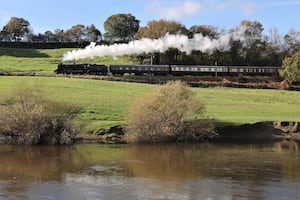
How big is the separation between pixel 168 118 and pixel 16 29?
342ft

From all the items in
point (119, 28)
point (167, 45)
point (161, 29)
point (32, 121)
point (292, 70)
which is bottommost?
point (32, 121)

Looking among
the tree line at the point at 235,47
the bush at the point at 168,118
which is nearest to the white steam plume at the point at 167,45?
the tree line at the point at 235,47

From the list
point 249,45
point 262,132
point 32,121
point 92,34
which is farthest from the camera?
point 92,34

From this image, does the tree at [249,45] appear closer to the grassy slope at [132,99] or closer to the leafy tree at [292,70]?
the leafy tree at [292,70]

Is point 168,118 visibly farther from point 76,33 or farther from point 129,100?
point 76,33

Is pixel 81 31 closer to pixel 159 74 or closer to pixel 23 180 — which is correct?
pixel 159 74

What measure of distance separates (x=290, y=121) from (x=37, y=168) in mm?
25240

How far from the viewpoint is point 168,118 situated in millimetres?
38062

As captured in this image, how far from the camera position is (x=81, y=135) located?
39.4 m

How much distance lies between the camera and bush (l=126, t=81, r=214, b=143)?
38.1 metres

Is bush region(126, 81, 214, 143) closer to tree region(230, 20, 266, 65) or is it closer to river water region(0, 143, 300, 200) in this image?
river water region(0, 143, 300, 200)

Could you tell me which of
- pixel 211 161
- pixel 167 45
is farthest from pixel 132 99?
pixel 167 45

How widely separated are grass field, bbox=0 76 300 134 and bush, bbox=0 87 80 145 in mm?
2784

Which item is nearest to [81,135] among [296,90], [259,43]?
[296,90]
